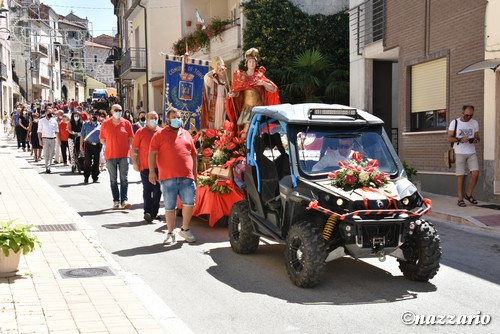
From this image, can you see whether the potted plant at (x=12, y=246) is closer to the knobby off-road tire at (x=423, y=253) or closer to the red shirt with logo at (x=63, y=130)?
the knobby off-road tire at (x=423, y=253)

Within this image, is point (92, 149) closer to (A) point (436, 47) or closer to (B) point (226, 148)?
(B) point (226, 148)

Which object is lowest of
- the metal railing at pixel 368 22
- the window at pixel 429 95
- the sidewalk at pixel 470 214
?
the sidewalk at pixel 470 214

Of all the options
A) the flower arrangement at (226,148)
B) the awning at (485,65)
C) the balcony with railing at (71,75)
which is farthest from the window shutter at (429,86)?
the balcony with railing at (71,75)

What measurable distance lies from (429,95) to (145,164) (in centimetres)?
757

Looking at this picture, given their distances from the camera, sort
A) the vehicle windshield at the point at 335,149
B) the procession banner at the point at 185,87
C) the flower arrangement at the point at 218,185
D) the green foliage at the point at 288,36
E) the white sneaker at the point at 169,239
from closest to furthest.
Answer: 1. the vehicle windshield at the point at 335,149
2. the white sneaker at the point at 169,239
3. the flower arrangement at the point at 218,185
4. the procession banner at the point at 185,87
5. the green foliage at the point at 288,36

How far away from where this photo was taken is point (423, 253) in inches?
263

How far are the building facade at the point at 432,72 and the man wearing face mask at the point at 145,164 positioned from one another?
640cm

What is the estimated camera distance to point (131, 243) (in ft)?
30.7

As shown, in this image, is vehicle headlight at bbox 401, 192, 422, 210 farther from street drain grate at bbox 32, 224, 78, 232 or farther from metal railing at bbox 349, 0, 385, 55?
metal railing at bbox 349, 0, 385, 55

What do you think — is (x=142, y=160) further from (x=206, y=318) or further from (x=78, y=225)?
(x=206, y=318)

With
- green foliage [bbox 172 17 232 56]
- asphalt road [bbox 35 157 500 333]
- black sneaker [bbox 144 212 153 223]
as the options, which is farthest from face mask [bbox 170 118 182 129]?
green foliage [bbox 172 17 232 56]

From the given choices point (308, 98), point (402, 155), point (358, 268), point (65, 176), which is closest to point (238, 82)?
point (358, 268)

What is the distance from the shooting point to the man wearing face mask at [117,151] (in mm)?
12672

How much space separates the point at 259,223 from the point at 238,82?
329 centimetres
